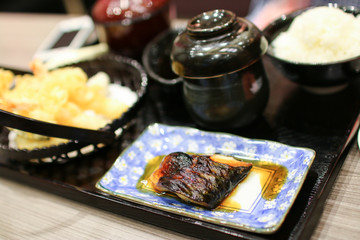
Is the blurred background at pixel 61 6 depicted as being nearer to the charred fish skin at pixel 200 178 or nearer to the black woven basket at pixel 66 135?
the black woven basket at pixel 66 135

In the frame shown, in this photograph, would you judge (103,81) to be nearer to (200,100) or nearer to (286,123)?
(200,100)

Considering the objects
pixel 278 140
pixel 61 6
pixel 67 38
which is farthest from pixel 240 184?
pixel 61 6

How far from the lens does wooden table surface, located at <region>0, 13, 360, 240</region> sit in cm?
98

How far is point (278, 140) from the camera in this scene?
→ 1.29 meters

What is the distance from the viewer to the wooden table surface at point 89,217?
98cm

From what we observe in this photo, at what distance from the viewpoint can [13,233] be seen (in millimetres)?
1198

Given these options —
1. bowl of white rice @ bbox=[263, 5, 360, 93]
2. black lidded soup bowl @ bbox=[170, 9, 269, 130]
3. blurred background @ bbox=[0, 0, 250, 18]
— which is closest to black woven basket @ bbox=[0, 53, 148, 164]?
black lidded soup bowl @ bbox=[170, 9, 269, 130]

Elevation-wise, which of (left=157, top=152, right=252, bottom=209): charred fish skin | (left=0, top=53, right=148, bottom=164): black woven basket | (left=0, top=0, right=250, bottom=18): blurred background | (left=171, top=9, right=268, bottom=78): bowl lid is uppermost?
(left=171, top=9, right=268, bottom=78): bowl lid

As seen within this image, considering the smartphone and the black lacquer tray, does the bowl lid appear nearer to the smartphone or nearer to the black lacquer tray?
the black lacquer tray

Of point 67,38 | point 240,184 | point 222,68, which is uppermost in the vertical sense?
point 222,68

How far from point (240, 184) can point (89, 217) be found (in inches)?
20.3

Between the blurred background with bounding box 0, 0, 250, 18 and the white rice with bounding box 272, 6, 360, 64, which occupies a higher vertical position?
the white rice with bounding box 272, 6, 360, 64

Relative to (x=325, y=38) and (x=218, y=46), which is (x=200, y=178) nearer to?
(x=218, y=46)

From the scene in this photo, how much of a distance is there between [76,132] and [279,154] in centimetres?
67
